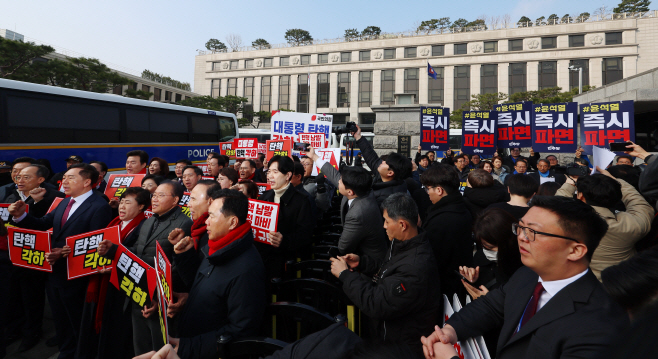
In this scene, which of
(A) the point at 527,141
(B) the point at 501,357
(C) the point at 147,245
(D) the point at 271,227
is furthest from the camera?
(A) the point at 527,141

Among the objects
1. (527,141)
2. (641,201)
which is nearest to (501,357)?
(641,201)

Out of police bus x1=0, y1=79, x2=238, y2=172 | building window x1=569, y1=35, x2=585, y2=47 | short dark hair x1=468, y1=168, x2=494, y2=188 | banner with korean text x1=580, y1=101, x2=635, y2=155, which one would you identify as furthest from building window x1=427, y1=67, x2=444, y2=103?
short dark hair x1=468, y1=168, x2=494, y2=188

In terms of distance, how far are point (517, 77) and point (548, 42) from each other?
491 centimetres

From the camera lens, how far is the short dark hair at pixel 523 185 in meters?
2.95

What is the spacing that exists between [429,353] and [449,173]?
171 cm


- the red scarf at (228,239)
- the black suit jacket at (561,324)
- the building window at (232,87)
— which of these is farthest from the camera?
the building window at (232,87)

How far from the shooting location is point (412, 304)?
1.90 metres

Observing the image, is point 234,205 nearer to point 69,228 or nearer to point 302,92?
point 69,228

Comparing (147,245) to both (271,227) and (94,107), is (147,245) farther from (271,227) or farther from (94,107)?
(94,107)

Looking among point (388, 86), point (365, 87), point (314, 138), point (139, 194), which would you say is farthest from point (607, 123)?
point (365, 87)

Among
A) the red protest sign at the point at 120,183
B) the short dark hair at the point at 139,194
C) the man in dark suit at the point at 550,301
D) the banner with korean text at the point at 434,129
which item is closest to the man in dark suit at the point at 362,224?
the man in dark suit at the point at 550,301

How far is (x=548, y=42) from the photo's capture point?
37781 millimetres

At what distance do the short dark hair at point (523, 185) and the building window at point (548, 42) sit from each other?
4438 centimetres

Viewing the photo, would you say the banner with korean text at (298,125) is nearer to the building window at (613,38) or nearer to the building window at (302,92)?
the building window at (302,92)
